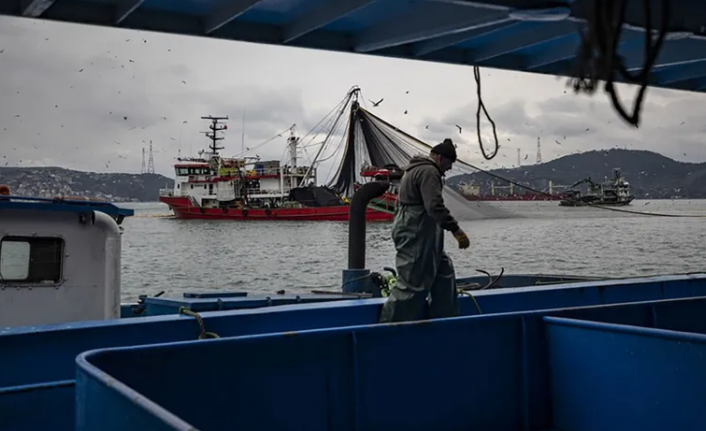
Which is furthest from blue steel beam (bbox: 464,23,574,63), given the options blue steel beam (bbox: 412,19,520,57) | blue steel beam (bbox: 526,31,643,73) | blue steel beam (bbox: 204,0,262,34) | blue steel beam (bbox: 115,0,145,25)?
blue steel beam (bbox: 115,0,145,25)

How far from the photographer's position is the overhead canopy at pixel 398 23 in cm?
512

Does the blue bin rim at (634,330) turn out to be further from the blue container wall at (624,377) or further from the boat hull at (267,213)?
the boat hull at (267,213)

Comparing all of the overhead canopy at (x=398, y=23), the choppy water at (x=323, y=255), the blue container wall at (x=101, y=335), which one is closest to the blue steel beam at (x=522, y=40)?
the overhead canopy at (x=398, y=23)

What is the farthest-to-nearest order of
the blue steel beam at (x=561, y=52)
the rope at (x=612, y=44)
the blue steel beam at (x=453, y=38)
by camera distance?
the blue steel beam at (x=561, y=52), the blue steel beam at (x=453, y=38), the rope at (x=612, y=44)

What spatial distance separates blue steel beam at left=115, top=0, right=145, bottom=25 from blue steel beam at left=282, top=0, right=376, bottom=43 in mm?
1340

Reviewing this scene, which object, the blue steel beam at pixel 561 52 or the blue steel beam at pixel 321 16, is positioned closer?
the blue steel beam at pixel 321 16

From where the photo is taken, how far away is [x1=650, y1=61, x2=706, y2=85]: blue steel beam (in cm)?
756

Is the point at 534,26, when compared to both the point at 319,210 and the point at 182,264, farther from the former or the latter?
the point at 319,210

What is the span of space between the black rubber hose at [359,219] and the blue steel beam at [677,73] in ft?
10.9

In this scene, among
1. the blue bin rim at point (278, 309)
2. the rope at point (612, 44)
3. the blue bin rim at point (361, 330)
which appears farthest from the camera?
the blue bin rim at point (278, 309)

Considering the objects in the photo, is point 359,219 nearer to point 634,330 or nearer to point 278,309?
point 278,309

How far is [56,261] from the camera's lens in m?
5.55

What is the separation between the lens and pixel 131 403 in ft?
7.07

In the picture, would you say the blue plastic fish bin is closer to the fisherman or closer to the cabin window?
the fisherman
